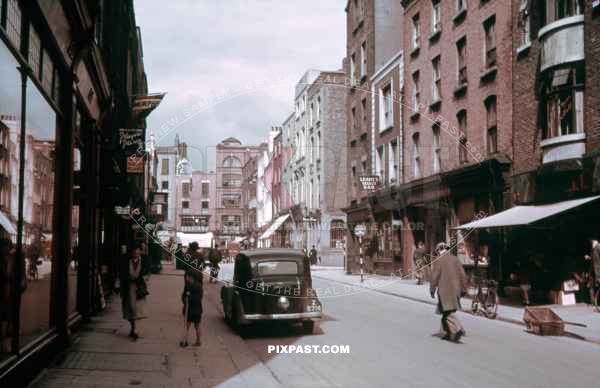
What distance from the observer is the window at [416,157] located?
3428 centimetres

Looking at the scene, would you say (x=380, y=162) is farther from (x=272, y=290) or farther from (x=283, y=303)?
(x=283, y=303)

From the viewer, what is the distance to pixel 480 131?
27.3 meters

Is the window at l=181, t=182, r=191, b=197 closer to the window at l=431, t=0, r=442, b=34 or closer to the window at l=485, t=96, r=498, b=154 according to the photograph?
the window at l=431, t=0, r=442, b=34

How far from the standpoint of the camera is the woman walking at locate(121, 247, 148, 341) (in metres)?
13.5

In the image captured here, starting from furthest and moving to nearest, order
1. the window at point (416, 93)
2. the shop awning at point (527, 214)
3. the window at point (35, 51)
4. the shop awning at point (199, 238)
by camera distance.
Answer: the shop awning at point (199, 238), the window at point (416, 93), the shop awning at point (527, 214), the window at point (35, 51)

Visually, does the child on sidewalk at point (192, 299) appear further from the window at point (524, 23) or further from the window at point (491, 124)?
the window at point (491, 124)

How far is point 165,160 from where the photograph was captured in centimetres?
9919

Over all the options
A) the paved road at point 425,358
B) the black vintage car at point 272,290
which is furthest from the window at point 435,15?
the black vintage car at point 272,290

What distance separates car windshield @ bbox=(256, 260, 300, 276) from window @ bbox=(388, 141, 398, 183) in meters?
23.2

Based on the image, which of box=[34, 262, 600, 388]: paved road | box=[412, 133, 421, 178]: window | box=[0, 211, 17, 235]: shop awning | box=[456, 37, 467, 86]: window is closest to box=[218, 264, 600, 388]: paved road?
box=[34, 262, 600, 388]: paved road

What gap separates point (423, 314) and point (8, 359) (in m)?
12.7

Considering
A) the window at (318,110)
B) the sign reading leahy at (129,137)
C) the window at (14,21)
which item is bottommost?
the window at (14,21)

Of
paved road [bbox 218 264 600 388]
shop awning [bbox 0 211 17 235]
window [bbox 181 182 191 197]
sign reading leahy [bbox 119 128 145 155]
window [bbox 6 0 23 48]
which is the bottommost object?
paved road [bbox 218 264 600 388]

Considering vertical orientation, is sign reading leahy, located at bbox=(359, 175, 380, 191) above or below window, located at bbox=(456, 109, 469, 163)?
below
